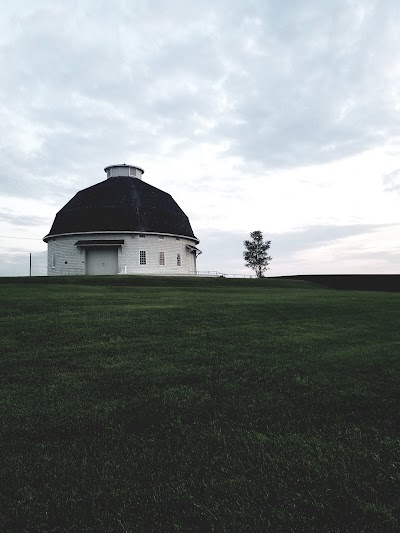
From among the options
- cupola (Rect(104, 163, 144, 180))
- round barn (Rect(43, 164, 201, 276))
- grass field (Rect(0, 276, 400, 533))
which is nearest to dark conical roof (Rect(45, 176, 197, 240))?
round barn (Rect(43, 164, 201, 276))

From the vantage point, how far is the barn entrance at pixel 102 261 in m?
39.6

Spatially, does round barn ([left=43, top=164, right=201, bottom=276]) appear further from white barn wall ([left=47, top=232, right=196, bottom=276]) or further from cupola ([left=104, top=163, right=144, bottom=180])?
cupola ([left=104, top=163, right=144, bottom=180])

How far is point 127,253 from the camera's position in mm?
39344

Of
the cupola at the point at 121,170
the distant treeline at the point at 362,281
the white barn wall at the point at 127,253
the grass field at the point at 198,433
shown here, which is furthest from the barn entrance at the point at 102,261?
the grass field at the point at 198,433

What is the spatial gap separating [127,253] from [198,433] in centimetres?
3607

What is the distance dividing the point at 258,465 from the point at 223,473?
0.34 m

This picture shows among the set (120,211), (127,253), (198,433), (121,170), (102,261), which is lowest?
(198,433)

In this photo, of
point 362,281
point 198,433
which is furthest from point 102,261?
point 198,433

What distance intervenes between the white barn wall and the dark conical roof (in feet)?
2.44

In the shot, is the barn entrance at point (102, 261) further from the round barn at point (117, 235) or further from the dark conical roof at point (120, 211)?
the dark conical roof at point (120, 211)

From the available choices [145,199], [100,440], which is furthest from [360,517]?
[145,199]

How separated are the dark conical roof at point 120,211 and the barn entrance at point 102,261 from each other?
2178 mm

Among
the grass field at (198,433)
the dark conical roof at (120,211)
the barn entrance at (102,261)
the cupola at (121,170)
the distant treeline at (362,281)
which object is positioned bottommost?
the grass field at (198,433)

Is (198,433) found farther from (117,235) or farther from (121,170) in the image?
(121,170)
